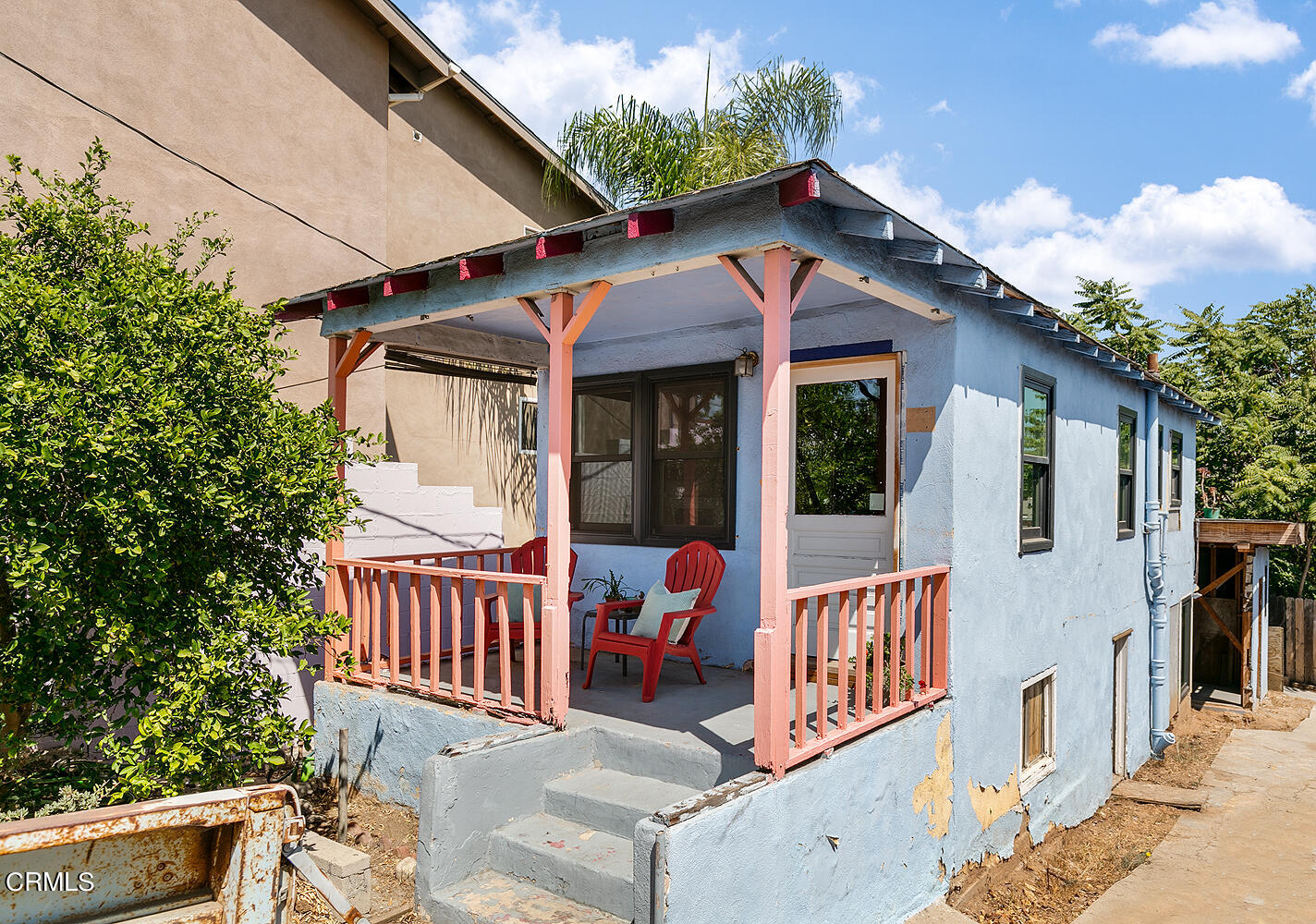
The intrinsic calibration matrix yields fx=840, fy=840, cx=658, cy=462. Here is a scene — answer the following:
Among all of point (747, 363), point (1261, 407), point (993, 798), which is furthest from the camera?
point (1261, 407)

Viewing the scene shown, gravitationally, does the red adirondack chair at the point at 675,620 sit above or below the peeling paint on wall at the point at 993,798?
above

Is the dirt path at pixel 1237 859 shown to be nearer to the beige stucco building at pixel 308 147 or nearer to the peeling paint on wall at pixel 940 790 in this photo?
the peeling paint on wall at pixel 940 790

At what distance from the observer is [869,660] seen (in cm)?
556

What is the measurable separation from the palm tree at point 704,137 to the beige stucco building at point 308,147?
3.99 ft

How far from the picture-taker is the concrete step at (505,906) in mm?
3770

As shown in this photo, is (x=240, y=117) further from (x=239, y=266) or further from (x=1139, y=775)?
(x=1139, y=775)

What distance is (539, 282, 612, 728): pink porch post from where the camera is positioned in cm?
465

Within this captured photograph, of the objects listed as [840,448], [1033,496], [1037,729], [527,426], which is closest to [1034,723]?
[1037,729]

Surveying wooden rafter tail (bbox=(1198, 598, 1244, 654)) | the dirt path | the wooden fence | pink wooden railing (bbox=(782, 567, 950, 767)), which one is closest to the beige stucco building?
pink wooden railing (bbox=(782, 567, 950, 767))

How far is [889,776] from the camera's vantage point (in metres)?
4.64

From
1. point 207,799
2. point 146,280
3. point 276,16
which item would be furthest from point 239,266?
point 207,799

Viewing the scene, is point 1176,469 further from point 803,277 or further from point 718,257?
point 718,257

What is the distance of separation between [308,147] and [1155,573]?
1099 cm

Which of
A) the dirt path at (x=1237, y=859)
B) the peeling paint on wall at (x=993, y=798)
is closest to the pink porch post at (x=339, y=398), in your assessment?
the peeling paint on wall at (x=993, y=798)
